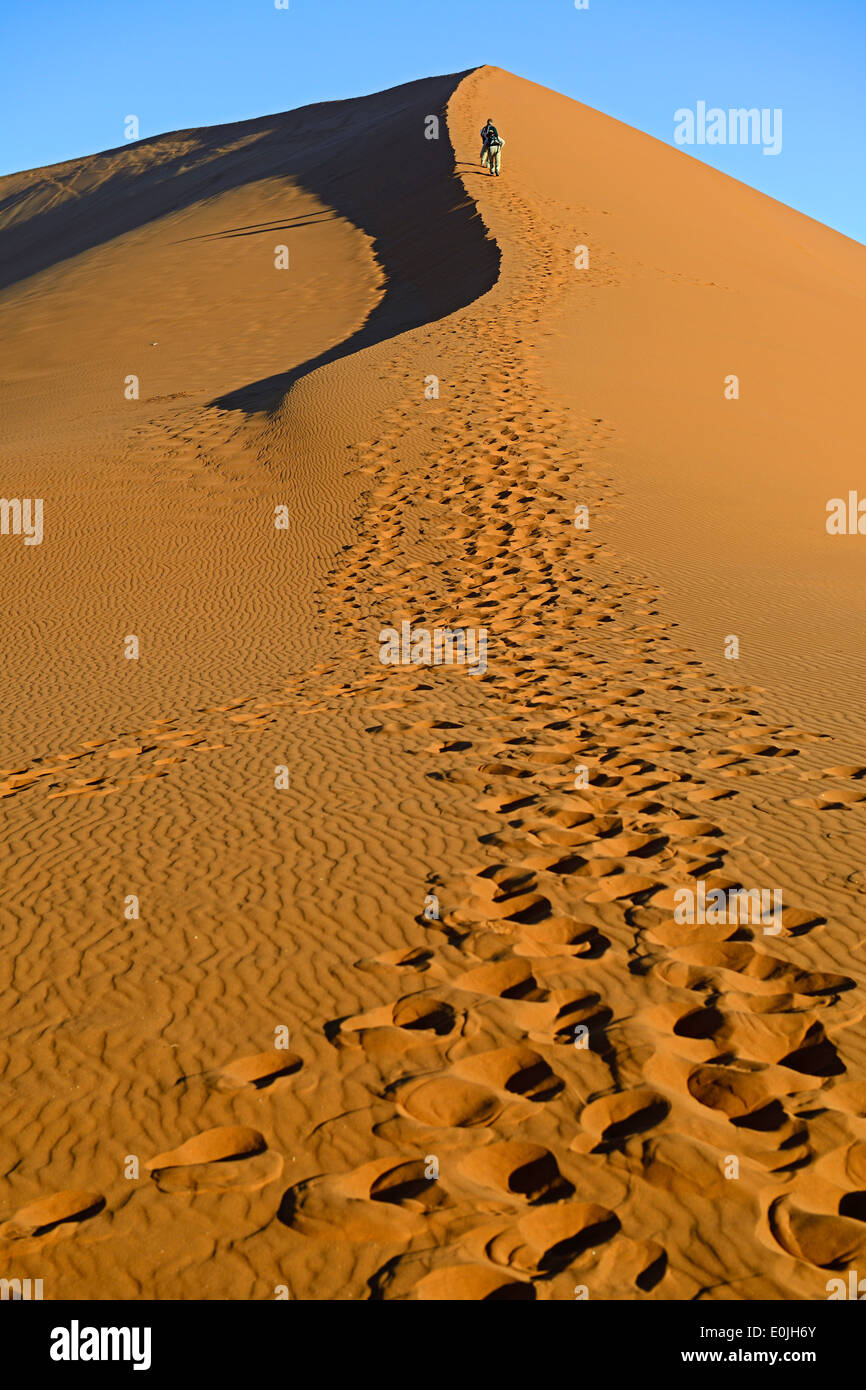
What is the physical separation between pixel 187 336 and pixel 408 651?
17.1 meters

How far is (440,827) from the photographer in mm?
5762

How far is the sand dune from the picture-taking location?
320 cm

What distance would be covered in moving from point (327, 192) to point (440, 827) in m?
34.5

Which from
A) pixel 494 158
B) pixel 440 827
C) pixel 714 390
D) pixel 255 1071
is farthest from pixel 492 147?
pixel 255 1071

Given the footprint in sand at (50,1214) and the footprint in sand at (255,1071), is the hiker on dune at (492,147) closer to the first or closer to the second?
the footprint in sand at (255,1071)

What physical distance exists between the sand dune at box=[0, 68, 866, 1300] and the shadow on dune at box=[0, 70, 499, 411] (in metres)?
3.57

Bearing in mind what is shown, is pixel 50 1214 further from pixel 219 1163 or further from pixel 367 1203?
pixel 367 1203

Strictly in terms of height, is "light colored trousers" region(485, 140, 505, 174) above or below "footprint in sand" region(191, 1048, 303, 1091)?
above

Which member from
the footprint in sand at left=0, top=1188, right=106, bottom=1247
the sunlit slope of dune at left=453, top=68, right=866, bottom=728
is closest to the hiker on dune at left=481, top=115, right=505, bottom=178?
the sunlit slope of dune at left=453, top=68, right=866, bottom=728

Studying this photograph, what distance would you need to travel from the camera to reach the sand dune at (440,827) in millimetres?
3199

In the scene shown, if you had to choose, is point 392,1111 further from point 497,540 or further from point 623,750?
point 497,540

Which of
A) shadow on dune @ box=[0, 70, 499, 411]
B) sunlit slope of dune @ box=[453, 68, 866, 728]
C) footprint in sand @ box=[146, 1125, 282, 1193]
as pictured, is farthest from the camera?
shadow on dune @ box=[0, 70, 499, 411]

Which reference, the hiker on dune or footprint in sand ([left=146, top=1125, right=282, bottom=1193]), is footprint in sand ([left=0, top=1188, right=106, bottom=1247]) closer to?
footprint in sand ([left=146, top=1125, right=282, bottom=1193])
